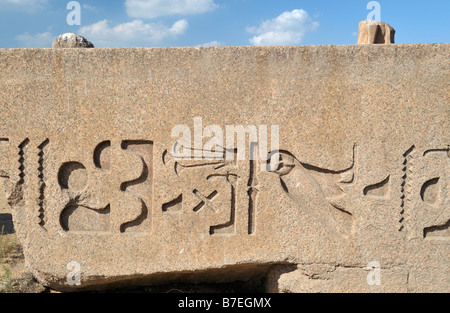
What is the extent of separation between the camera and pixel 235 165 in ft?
7.91

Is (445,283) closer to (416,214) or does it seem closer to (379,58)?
(416,214)

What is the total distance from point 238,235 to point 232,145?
622 mm

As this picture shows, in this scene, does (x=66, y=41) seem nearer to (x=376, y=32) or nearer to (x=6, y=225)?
(x=376, y=32)

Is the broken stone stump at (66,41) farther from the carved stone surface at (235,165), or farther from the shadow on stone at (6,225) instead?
the shadow on stone at (6,225)

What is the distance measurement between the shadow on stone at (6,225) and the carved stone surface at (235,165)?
7.24 feet

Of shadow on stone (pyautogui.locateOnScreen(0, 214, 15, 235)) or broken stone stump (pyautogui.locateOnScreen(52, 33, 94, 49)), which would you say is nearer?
broken stone stump (pyautogui.locateOnScreen(52, 33, 94, 49))

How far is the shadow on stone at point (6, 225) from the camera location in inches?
167

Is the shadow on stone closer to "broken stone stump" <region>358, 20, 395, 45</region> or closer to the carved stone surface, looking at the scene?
the carved stone surface

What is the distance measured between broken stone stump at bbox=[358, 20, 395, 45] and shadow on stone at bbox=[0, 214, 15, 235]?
167 inches

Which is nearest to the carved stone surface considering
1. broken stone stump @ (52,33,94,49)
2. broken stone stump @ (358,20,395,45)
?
broken stone stump @ (52,33,94,49)

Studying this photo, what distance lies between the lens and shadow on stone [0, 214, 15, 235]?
4254mm

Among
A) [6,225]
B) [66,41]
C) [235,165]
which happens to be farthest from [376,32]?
[6,225]

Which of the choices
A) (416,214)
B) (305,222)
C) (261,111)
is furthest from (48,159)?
(416,214)
